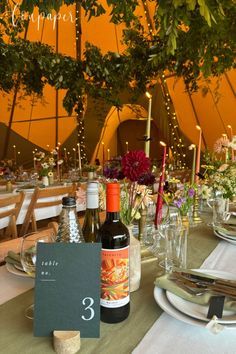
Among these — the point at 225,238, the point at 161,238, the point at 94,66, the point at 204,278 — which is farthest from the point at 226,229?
the point at 94,66

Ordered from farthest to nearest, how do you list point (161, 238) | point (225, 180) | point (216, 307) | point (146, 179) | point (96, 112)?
1. point (96, 112)
2. point (225, 180)
3. point (161, 238)
4. point (146, 179)
5. point (216, 307)

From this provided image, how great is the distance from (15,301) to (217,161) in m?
1.51

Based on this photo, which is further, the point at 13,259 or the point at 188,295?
the point at 13,259

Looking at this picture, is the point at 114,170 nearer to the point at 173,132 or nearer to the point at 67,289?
the point at 67,289

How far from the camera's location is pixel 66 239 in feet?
2.75

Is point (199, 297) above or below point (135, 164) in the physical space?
below

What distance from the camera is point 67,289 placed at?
646 mm

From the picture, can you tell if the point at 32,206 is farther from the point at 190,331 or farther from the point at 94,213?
the point at 190,331

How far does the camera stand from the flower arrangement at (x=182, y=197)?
1.32 meters

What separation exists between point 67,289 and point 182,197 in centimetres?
85

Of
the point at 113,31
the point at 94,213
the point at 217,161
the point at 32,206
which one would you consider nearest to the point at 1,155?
the point at 113,31

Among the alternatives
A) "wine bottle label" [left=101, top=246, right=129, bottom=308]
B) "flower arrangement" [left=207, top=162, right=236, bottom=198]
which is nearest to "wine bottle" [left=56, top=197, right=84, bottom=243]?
"wine bottle label" [left=101, top=246, right=129, bottom=308]

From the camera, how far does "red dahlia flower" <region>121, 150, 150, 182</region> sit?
86 cm

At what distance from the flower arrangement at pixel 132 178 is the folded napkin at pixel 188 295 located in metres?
0.21
